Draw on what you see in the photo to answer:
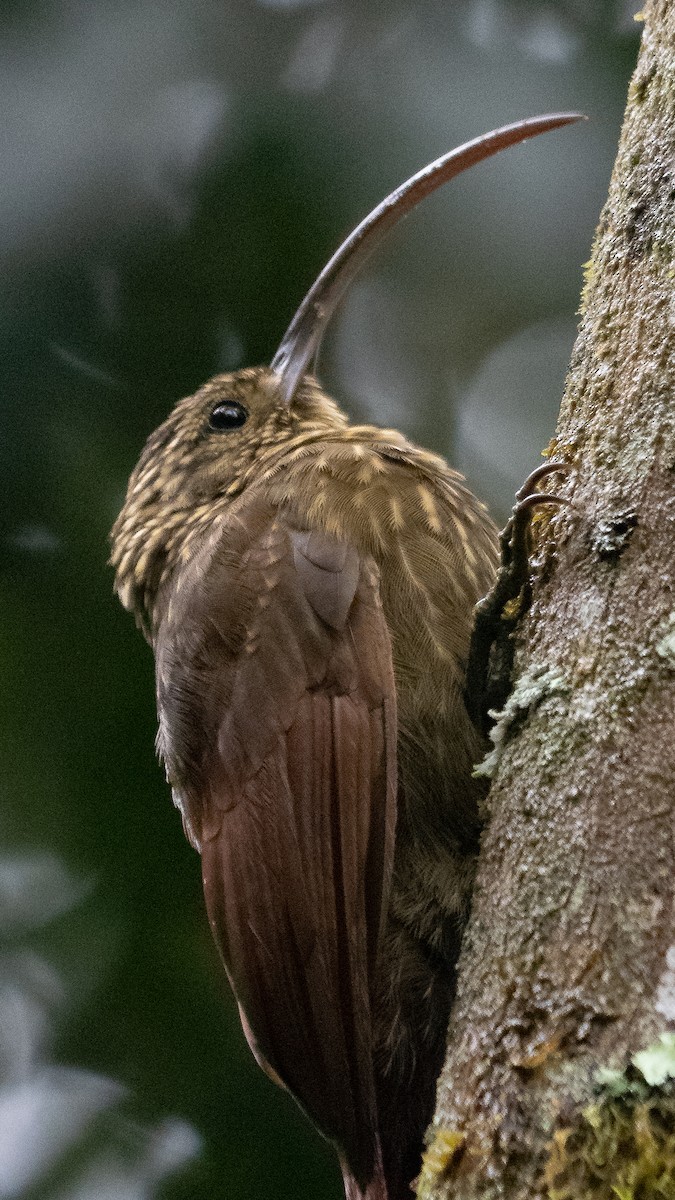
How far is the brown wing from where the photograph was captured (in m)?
2.06

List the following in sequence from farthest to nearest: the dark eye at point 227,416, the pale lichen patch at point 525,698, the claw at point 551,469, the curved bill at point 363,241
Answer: the dark eye at point 227,416
the curved bill at point 363,241
the claw at point 551,469
the pale lichen patch at point 525,698

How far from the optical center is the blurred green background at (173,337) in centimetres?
311

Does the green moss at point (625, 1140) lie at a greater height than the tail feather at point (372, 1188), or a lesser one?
greater

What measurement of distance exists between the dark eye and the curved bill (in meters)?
0.12

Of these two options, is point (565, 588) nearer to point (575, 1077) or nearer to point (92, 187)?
point (575, 1077)

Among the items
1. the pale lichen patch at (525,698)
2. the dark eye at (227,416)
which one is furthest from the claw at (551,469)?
the dark eye at (227,416)

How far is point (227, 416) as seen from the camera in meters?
3.10

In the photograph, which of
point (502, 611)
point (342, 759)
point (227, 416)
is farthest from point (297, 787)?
point (227, 416)

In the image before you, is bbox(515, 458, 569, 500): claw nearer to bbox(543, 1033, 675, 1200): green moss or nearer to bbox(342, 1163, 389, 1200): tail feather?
bbox(543, 1033, 675, 1200): green moss

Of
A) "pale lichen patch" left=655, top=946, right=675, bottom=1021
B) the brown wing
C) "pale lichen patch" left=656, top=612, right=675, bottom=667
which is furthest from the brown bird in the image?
"pale lichen patch" left=655, top=946, right=675, bottom=1021

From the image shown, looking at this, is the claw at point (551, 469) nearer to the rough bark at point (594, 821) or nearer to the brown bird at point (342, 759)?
the rough bark at point (594, 821)

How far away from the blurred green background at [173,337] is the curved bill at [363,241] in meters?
0.28

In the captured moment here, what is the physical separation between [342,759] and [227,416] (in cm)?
125

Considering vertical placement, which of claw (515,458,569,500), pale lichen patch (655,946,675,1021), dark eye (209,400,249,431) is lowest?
pale lichen patch (655,946,675,1021)
